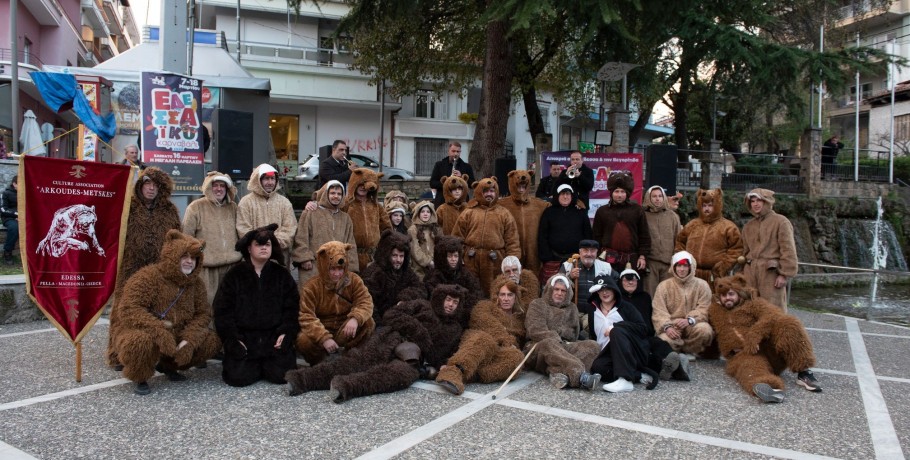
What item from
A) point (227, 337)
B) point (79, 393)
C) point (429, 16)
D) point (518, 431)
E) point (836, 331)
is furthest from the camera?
point (429, 16)

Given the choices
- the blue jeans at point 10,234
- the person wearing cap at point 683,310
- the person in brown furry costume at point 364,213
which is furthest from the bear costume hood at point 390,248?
the blue jeans at point 10,234

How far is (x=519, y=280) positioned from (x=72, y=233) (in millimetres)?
4078

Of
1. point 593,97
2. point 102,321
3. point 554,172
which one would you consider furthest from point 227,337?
point 593,97

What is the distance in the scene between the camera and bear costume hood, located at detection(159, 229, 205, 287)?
212 inches

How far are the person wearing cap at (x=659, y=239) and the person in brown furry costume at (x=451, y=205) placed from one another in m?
2.19

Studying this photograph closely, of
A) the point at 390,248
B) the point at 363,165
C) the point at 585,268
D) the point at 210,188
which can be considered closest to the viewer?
the point at 210,188

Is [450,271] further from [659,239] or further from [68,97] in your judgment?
[68,97]

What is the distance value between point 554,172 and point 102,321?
5978mm

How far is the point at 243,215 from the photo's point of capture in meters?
6.48

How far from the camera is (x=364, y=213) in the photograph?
7.31 m

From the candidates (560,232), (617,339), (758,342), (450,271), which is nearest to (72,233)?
(450,271)

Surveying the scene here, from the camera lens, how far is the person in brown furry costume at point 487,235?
24.6 ft

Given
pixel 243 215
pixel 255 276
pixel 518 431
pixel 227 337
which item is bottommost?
pixel 518 431

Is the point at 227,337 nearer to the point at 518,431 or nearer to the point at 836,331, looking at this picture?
Answer: the point at 518,431
